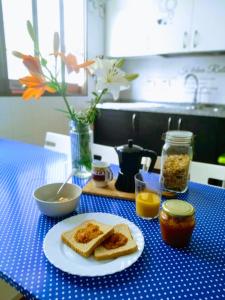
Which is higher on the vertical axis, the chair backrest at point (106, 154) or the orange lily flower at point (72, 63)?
the orange lily flower at point (72, 63)

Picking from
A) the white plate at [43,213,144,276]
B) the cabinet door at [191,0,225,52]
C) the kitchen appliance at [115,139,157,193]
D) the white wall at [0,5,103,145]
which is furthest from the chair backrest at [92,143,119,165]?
the cabinet door at [191,0,225,52]

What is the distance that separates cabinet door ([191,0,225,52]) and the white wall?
3.92 feet

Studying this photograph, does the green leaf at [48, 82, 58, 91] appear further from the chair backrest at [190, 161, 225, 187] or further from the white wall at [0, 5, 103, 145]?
the white wall at [0, 5, 103, 145]

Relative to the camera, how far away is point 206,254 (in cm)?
53

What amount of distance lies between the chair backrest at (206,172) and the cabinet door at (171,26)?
1.84m

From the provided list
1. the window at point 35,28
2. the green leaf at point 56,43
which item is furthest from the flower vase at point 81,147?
the window at point 35,28

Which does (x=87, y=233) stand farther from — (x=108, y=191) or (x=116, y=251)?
(x=108, y=191)

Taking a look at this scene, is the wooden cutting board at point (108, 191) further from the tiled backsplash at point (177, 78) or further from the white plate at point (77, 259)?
the tiled backsplash at point (177, 78)

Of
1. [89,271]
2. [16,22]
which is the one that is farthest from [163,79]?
[89,271]

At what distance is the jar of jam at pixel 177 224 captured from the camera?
540mm

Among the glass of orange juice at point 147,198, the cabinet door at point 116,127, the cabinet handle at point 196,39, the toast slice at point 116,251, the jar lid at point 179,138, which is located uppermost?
the cabinet handle at point 196,39

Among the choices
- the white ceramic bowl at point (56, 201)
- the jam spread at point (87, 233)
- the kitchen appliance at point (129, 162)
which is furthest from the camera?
the kitchen appliance at point (129, 162)

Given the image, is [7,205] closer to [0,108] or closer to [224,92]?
[0,108]

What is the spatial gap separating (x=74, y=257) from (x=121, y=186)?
0.36 m
